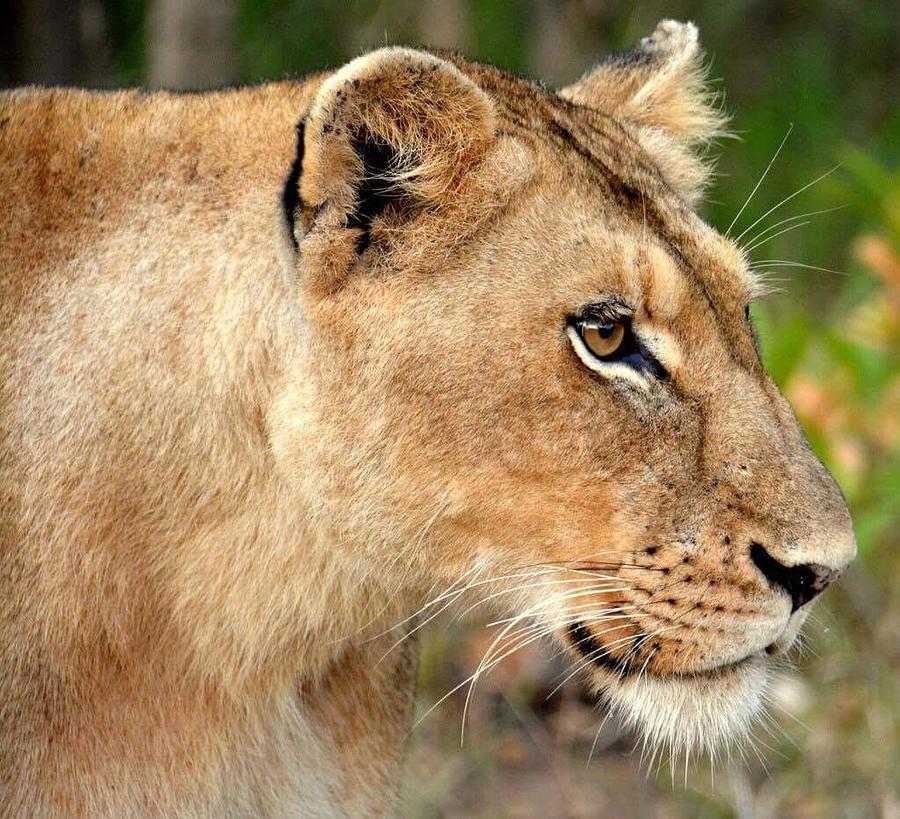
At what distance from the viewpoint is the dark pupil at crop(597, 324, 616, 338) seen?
2.96 metres

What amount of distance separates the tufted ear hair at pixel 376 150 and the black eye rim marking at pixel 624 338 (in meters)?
0.39

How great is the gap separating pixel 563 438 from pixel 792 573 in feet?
1.74

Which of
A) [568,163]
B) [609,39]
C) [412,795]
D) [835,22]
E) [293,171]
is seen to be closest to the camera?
[293,171]

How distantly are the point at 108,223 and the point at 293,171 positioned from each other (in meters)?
0.46

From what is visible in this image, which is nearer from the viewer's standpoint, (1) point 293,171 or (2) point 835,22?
(1) point 293,171

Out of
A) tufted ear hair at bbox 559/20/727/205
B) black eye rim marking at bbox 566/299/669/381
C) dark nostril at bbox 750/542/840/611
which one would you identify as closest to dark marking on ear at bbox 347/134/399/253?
black eye rim marking at bbox 566/299/669/381

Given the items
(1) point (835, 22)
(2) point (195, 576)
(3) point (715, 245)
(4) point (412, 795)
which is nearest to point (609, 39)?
(1) point (835, 22)

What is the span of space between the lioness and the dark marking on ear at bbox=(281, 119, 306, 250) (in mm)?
11

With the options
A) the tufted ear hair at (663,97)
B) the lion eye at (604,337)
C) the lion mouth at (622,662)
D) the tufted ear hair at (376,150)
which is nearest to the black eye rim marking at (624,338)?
the lion eye at (604,337)

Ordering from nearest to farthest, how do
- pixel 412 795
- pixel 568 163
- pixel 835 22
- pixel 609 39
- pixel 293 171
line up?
1. pixel 293 171
2. pixel 568 163
3. pixel 412 795
4. pixel 609 39
5. pixel 835 22

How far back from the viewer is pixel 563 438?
9.60 feet

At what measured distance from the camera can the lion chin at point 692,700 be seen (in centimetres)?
302

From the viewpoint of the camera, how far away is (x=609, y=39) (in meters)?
8.61

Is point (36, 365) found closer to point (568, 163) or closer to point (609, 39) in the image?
point (568, 163)
